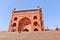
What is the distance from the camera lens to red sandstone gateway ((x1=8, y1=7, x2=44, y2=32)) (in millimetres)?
24625

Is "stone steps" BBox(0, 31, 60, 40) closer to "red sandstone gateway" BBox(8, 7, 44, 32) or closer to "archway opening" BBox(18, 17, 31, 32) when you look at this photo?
"red sandstone gateway" BBox(8, 7, 44, 32)

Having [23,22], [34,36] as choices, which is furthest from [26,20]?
[34,36]

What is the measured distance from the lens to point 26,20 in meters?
26.0

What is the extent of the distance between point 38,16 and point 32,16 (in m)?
1.25

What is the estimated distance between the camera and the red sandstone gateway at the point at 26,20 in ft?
80.8

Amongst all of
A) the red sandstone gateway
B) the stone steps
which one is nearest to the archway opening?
the red sandstone gateway

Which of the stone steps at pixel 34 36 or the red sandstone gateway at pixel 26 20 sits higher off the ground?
the red sandstone gateway at pixel 26 20

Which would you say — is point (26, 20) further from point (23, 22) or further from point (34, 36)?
point (34, 36)

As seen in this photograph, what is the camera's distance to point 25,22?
26.0 meters

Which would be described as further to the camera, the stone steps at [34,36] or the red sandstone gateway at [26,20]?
the red sandstone gateway at [26,20]

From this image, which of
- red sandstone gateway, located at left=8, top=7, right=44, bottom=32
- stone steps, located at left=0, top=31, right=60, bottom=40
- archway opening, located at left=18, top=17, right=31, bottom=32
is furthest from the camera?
archway opening, located at left=18, top=17, right=31, bottom=32

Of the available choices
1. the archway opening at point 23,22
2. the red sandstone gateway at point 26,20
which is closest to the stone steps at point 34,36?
the red sandstone gateway at point 26,20

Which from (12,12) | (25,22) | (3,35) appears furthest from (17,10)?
(3,35)

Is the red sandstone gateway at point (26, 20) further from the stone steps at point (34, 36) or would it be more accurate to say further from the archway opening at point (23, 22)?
the stone steps at point (34, 36)
